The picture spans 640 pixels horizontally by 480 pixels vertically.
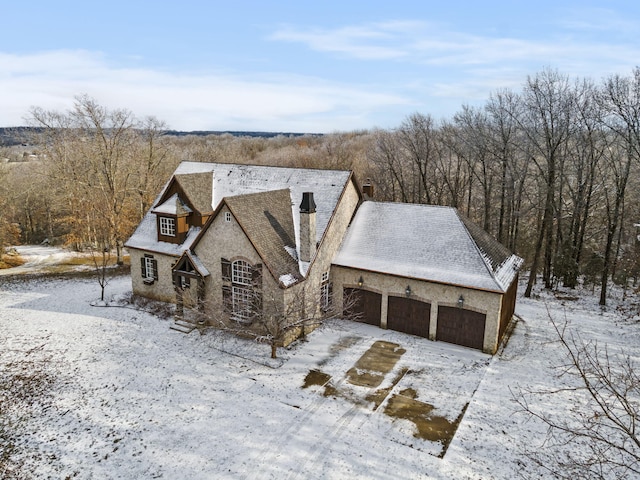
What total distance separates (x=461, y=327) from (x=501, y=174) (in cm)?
1997

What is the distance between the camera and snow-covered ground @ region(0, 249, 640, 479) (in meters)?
13.3

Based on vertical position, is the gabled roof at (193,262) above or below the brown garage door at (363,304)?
above

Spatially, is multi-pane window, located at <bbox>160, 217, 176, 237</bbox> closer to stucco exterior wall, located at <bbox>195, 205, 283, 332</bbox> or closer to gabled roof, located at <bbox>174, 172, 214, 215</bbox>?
gabled roof, located at <bbox>174, 172, 214, 215</bbox>

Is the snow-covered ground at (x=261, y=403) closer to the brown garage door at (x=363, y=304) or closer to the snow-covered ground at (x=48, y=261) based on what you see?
the brown garage door at (x=363, y=304)

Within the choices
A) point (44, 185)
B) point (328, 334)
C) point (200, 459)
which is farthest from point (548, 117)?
point (44, 185)

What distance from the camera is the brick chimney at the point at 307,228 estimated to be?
68.9 ft

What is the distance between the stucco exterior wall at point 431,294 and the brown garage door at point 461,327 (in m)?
0.25

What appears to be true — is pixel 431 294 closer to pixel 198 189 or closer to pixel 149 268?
pixel 198 189

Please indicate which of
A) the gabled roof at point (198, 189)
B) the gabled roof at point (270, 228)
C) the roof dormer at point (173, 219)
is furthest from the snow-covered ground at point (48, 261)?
the gabled roof at point (270, 228)

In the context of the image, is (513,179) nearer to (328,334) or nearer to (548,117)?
(548,117)

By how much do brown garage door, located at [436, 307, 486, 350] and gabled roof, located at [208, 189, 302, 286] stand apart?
25.7 feet

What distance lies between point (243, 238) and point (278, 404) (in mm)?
8433

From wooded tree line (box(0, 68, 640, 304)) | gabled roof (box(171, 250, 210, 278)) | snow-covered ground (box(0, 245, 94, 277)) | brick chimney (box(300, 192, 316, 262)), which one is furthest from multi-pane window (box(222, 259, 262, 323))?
snow-covered ground (box(0, 245, 94, 277))

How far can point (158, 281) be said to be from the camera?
88.8 feet
